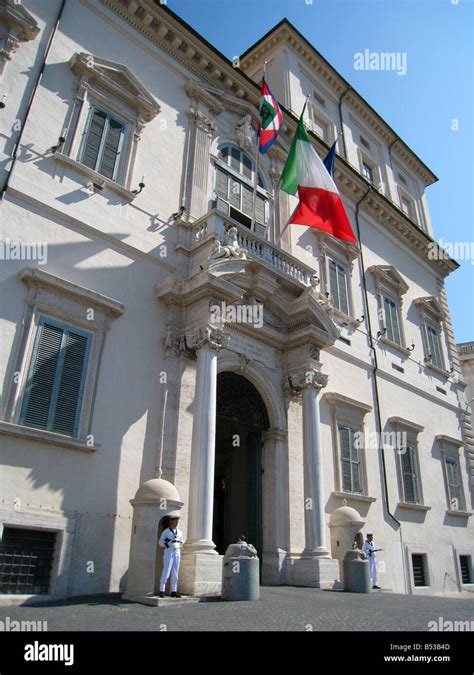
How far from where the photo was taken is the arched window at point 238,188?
13930 mm

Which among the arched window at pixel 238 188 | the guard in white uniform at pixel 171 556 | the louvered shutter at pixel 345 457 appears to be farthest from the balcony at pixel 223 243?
the guard in white uniform at pixel 171 556

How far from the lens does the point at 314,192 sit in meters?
13.3

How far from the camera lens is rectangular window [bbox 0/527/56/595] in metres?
7.53

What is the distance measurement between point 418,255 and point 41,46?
17004mm

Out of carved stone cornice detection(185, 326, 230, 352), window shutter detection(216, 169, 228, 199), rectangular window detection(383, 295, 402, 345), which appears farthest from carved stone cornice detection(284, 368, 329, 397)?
rectangular window detection(383, 295, 402, 345)

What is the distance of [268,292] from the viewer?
1244 centimetres

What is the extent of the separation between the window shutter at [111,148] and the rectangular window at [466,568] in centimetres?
1655

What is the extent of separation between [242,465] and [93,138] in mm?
8494

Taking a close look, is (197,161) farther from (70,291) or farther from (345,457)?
(345,457)

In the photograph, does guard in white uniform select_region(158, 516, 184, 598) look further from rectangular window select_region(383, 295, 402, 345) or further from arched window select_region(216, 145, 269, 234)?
rectangular window select_region(383, 295, 402, 345)

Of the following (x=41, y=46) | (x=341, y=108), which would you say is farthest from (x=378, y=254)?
(x=41, y=46)

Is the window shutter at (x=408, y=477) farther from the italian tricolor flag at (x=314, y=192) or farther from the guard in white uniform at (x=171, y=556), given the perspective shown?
the guard in white uniform at (x=171, y=556)

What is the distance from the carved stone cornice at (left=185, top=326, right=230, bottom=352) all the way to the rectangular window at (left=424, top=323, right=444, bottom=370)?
41.6 ft

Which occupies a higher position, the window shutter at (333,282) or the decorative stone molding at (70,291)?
the window shutter at (333,282)
